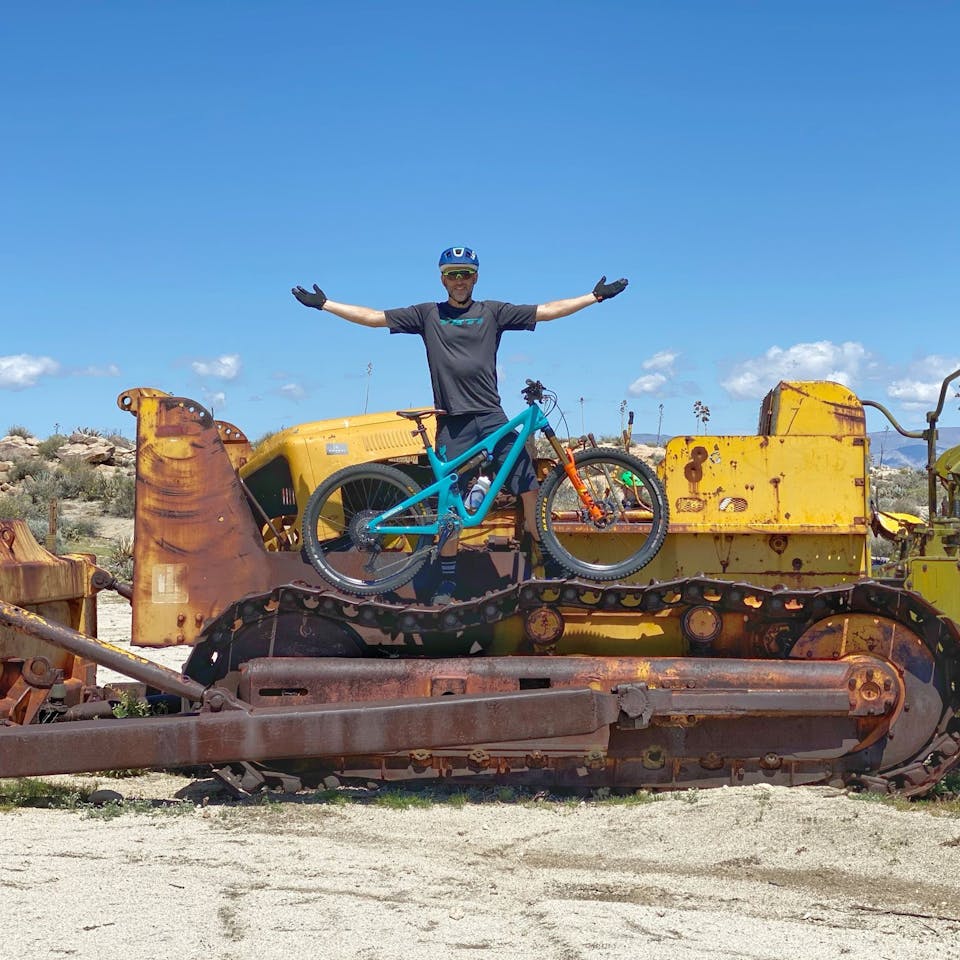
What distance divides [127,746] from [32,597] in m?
1.52

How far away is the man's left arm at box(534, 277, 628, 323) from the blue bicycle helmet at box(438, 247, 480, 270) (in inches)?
19.2

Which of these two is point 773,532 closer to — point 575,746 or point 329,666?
point 575,746

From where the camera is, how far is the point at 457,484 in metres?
7.05

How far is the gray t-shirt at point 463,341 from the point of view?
719 cm

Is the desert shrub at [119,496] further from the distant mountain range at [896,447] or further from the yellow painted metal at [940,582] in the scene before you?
the yellow painted metal at [940,582]

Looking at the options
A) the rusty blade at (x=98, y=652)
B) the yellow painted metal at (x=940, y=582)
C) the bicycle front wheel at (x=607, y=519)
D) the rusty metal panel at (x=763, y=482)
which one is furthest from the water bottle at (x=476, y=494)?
the yellow painted metal at (x=940, y=582)

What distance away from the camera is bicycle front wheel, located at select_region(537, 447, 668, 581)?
266 inches

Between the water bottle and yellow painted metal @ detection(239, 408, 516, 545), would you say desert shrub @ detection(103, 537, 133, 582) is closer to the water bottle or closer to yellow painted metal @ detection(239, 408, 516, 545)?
yellow painted metal @ detection(239, 408, 516, 545)

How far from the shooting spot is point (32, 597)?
732 centimetres

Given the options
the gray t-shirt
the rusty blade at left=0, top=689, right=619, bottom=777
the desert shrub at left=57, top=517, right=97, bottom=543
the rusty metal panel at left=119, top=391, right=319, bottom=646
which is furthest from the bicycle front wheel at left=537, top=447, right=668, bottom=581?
the desert shrub at left=57, top=517, right=97, bottom=543

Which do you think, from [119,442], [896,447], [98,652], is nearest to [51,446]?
[119,442]

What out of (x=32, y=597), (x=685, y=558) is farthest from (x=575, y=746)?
(x=32, y=597)

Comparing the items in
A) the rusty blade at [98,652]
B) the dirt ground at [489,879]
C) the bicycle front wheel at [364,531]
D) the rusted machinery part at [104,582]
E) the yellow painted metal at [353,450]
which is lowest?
the dirt ground at [489,879]

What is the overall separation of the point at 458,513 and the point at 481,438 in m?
0.51
